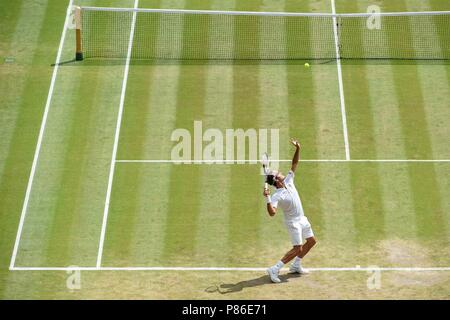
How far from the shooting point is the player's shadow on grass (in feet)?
86.0

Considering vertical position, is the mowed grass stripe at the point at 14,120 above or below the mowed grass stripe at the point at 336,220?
above

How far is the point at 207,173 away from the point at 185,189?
38.2 inches

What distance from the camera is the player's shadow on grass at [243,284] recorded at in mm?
26219

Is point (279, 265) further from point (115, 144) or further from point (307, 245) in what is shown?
point (115, 144)

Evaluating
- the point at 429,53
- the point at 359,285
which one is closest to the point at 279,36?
the point at 429,53

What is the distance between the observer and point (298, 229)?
26062 mm

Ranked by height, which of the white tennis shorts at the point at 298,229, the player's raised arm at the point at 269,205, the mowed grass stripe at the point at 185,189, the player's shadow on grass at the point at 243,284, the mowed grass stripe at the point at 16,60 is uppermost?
the mowed grass stripe at the point at 16,60

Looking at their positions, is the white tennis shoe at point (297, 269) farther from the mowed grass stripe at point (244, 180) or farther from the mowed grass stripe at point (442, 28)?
the mowed grass stripe at point (442, 28)

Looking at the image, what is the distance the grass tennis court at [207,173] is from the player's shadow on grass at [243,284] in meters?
0.06

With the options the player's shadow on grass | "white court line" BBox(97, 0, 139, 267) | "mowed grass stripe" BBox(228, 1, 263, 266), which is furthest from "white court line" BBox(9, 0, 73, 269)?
"mowed grass stripe" BBox(228, 1, 263, 266)

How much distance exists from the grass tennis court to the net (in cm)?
48

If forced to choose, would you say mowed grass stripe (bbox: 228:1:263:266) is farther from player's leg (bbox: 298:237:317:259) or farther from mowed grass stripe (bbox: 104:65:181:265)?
mowed grass stripe (bbox: 104:65:181:265)

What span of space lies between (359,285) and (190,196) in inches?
223

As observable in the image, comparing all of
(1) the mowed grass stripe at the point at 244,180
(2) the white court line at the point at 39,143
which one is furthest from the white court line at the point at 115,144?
(1) the mowed grass stripe at the point at 244,180
